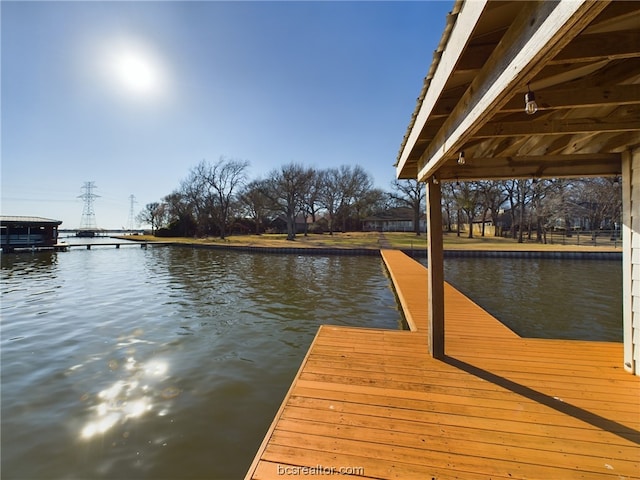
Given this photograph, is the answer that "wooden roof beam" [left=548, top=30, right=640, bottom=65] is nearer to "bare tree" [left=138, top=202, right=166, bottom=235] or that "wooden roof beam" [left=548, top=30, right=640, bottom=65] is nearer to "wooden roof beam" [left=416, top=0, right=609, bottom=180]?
"wooden roof beam" [left=416, top=0, right=609, bottom=180]

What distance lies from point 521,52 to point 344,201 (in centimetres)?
3970

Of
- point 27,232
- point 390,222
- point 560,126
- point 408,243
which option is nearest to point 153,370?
point 560,126

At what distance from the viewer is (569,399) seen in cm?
261

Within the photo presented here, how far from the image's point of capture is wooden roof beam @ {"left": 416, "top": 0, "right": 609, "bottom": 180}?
0.93m

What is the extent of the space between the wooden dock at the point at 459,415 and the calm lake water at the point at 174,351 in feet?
2.76

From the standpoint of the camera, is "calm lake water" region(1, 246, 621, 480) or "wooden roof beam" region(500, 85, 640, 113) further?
"calm lake water" region(1, 246, 621, 480)

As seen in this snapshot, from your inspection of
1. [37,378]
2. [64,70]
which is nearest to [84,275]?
[64,70]

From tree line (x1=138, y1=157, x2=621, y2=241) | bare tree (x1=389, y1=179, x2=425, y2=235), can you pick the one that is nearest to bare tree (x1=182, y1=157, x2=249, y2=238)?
tree line (x1=138, y1=157, x2=621, y2=241)

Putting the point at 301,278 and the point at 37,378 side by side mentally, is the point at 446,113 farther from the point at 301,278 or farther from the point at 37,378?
the point at 301,278

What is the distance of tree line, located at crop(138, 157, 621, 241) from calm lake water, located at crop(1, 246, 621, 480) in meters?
17.5

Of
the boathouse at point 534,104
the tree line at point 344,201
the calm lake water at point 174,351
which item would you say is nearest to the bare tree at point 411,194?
the tree line at point 344,201

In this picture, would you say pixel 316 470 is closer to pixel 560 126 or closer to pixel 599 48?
pixel 599 48

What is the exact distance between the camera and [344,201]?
4056 centimetres

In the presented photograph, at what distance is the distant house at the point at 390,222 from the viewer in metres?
48.8
